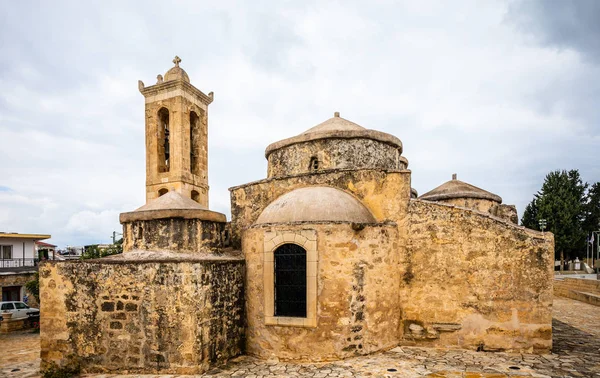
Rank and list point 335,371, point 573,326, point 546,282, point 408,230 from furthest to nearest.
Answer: point 573,326 < point 408,230 < point 546,282 < point 335,371

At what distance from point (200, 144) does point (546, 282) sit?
12.7m

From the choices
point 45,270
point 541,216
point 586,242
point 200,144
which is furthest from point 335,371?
point 586,242

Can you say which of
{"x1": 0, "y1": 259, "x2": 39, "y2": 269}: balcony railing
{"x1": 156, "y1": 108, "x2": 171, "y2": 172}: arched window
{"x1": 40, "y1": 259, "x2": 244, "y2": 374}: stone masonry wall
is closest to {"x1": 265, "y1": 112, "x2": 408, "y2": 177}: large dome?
{"x1": 40, "y1": 259, "x2": 244, "y2": 374}: stone masonry wall

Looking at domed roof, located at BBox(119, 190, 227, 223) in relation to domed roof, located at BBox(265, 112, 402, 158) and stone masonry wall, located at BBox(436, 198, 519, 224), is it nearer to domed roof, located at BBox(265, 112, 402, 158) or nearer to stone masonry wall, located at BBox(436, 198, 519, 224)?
domed roof, located at BBox(265, 112, 402, 158)

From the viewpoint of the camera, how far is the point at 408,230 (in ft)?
26.8

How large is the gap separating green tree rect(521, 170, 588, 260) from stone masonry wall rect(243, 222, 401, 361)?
96.1 ft

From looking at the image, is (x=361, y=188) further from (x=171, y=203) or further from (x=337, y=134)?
(x=171, y=203)

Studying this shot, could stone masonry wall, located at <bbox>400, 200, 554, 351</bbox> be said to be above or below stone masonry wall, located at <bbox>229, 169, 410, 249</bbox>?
below

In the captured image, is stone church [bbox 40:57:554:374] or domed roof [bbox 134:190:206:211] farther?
domed roof [bbox 134:190:206:211]

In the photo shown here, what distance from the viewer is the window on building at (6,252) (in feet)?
67.9

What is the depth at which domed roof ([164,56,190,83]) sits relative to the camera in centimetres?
1451

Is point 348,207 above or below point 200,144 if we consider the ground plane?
below

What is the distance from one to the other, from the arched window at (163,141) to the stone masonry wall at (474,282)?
1042 centimetres

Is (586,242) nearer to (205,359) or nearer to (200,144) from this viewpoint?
(200,144)
